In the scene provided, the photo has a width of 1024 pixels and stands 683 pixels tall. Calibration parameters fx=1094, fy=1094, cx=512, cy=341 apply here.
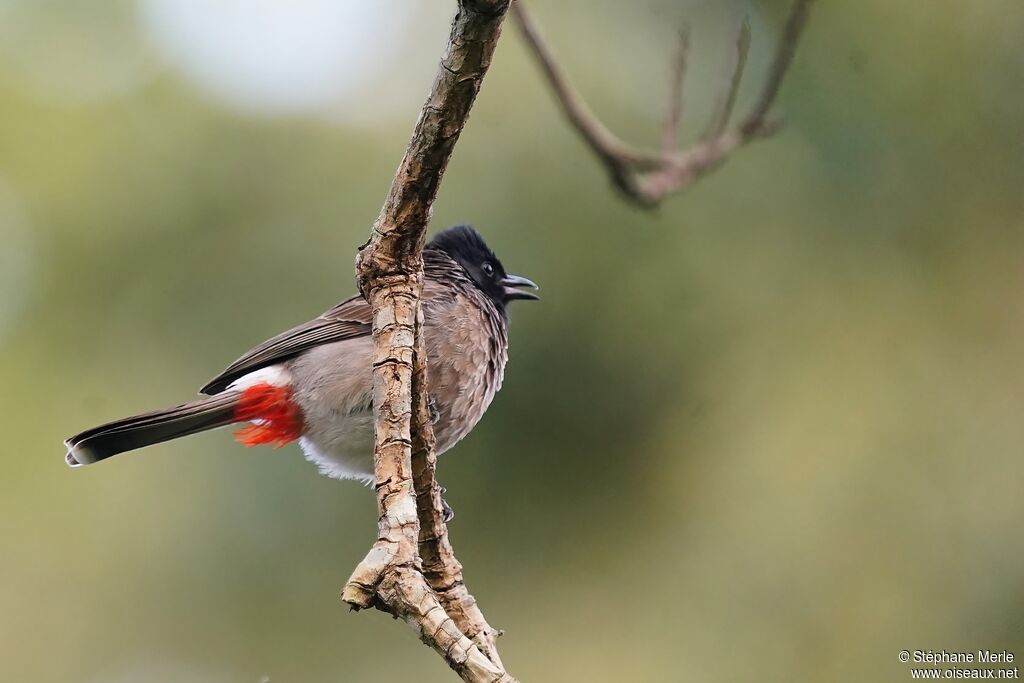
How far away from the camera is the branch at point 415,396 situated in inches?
71.3

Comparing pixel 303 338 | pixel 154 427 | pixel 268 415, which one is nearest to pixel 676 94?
pixel 303 338

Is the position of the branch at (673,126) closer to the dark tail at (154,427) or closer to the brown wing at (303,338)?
the brown wing at (303,338)

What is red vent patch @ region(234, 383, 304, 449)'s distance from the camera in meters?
3.84

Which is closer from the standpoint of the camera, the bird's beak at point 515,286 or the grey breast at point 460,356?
the grey breast at point 460,356

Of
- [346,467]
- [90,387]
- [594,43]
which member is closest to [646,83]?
[594,43]

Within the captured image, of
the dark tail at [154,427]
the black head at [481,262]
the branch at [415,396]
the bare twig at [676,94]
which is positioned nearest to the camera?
the branch at [415,396]

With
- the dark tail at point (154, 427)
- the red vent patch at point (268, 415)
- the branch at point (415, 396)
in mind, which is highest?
the red vent patch at point (268, 415)

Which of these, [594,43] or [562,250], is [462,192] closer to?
[562,250]

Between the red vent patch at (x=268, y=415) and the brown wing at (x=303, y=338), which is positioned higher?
the brown wing at (x=303, y=338)

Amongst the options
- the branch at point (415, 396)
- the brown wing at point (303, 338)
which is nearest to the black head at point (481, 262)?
the brown wing at point (303, 338)

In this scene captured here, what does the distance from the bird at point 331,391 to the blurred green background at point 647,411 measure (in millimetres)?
1288

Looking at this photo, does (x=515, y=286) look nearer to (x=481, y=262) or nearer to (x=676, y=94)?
(x=481, y=262)

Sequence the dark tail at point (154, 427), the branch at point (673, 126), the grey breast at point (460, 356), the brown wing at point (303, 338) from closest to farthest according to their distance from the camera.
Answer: the branch at point (673, 126)
the dark tail at point (154, 427)
the grey breast at point (460, 356)
the brown wing at point (303, 338)

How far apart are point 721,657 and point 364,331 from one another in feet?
8.23
